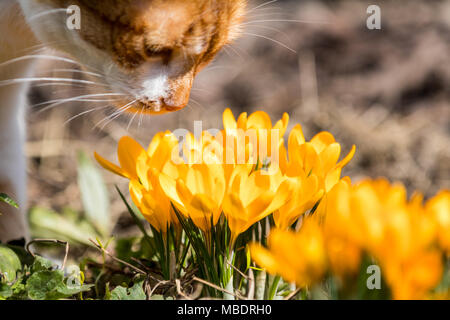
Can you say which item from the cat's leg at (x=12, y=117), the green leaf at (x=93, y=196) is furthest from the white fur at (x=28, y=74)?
the green leaf at (x=93, y=196)

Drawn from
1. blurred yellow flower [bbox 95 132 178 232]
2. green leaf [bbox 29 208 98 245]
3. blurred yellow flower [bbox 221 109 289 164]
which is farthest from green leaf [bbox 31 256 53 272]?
green leaf [bbox 29 208 98 245]

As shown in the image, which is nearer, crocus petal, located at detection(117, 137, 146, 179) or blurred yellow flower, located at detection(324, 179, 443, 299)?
blurred yellow flower, located at detection(324, 179, 443, 299)

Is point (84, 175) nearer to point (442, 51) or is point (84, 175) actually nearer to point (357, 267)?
point (357, 267)

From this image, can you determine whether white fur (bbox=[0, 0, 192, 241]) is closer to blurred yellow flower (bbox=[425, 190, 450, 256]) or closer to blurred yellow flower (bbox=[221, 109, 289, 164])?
blurred yellow flower (bbox=[221, 109, 289, 164])

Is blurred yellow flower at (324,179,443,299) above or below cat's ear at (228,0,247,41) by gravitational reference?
below

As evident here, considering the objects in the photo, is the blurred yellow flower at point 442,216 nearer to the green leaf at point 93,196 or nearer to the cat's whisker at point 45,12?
the cat's whisker at point 45,12

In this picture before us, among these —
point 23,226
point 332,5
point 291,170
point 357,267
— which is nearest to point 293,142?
point 291,170
